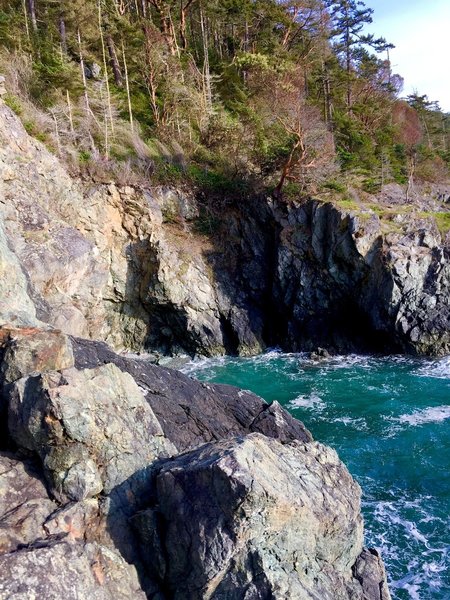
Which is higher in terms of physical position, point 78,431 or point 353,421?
point 78,431

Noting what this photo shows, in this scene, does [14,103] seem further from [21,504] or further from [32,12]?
[21,504]

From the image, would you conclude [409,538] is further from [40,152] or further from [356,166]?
[356,166]

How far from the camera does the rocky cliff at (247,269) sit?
21.9 metres

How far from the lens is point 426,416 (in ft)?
50.6

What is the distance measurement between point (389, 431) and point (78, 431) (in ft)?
35.6

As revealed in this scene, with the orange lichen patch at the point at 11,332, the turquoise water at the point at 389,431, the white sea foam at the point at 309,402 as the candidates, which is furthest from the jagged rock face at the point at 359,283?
the orange lichen patch at the point at 11,332

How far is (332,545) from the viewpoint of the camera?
6.68m

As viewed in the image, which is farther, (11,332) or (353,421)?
(353,421)

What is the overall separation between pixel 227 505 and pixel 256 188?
23483 mm

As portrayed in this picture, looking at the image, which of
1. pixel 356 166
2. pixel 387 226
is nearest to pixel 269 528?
pixel 387 226

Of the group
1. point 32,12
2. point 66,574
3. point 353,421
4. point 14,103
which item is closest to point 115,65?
point 32,12

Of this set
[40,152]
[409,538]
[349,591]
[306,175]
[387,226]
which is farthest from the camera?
[306,175]

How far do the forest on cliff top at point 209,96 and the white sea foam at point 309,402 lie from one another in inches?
512

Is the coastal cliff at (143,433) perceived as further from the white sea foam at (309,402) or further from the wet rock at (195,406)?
the white sea foam at (309,402)
